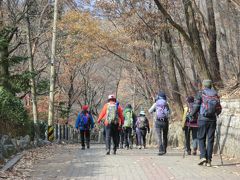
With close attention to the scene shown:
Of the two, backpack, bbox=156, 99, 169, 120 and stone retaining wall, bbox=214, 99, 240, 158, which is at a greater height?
backpack, bbox=156, 99, 169, 120

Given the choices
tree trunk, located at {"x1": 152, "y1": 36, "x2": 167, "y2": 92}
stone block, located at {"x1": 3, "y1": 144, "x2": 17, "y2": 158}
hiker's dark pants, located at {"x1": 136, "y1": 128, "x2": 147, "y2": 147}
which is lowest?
stone block, located at {"x1": 3, "y1": 144, "x2": 17, "y2": 158}

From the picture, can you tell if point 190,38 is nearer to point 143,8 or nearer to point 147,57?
point 143,8

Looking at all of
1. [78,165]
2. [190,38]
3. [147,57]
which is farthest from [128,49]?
[78,165]

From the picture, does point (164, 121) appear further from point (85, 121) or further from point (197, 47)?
point (85, 121)

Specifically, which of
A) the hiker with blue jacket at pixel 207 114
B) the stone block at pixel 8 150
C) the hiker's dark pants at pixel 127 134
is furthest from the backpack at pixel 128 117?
the hiker with blue jacket at pixel 207 114

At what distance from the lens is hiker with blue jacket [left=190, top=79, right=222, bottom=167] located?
983 cm

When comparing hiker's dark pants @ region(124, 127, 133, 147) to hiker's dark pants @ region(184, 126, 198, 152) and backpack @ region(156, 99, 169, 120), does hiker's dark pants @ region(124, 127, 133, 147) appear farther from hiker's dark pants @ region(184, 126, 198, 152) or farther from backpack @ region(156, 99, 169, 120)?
backpack @ region(156, 99, 169, 120)

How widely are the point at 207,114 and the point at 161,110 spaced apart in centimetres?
364

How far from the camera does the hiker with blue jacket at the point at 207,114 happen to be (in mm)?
9828

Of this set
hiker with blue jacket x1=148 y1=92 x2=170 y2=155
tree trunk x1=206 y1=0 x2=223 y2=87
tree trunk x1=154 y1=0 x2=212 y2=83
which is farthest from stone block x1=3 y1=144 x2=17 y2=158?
tree trunk x1=206 y1=0 x2=223 y2=87

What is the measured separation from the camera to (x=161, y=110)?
13430 mm

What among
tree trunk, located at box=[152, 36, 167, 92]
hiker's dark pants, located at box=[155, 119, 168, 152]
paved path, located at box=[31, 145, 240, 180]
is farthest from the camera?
tree trunk, located at box=[152, 36, 167, 92]

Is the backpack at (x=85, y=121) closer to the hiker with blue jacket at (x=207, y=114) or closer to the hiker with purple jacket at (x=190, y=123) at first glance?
the hiker with purple jacket at (x=190, y=123)

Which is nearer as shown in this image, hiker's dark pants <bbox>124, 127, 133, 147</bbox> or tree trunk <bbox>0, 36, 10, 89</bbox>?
hiker's dark pants <bbox>124, 127, 133, 147</bbox>
